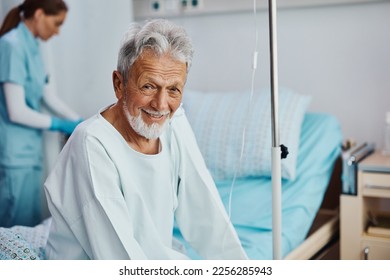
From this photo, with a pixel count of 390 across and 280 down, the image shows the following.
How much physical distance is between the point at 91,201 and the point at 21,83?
3.82 feet

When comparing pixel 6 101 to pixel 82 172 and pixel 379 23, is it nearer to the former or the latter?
pixel 82 172

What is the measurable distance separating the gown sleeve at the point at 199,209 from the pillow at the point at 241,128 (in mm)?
498

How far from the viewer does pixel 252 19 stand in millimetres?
2262

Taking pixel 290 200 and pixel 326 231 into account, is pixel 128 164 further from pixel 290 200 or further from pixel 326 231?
pixel 326 231

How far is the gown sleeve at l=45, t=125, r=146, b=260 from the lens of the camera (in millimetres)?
1262

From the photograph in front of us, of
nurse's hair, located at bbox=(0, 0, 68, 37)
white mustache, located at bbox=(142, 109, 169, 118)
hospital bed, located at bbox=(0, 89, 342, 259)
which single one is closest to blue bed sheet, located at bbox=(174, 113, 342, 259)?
hospital bed, located at bbox=(0, 89, 342, 259)

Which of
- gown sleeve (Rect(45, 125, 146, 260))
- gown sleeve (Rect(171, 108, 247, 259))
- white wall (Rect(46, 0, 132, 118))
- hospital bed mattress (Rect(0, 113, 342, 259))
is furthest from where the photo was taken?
white wall (Rect(46, 0, 132, 118))

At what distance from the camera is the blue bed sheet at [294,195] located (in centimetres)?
179

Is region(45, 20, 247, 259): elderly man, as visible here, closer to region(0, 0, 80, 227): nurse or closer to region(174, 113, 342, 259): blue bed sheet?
region(174, 113, 342, 259): blue bed sheet

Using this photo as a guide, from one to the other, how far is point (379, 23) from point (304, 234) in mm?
802

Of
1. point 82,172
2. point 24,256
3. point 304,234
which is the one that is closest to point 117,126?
point 82,172

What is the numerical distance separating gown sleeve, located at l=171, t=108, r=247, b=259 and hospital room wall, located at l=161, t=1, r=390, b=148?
2.28 feet

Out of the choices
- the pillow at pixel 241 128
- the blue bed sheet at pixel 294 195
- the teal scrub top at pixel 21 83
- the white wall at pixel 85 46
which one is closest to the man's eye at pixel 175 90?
the blue bed sheet at pixel 294 195

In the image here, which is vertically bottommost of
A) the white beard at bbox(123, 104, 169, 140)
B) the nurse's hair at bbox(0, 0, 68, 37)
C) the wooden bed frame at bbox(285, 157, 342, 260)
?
the wooden bed frame at bbox(285, 157, 342, 260)
